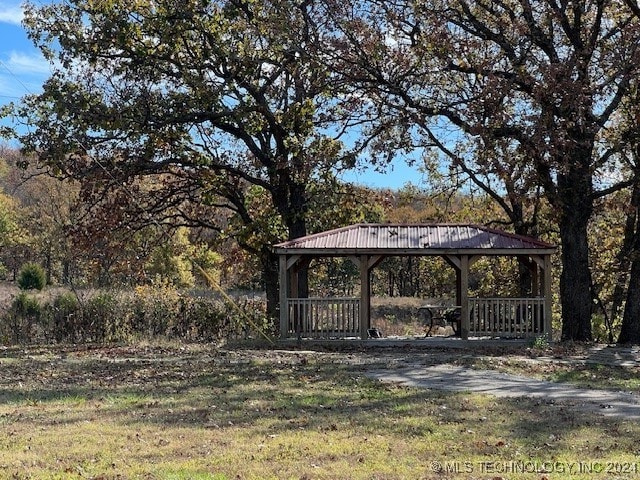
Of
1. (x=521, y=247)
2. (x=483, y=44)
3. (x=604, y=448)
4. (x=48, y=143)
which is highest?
(x=483, y=44)

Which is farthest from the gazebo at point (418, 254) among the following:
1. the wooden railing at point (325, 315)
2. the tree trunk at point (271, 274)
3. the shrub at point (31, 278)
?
the shrub at point (31, 278)

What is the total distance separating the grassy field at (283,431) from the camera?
19.4ft

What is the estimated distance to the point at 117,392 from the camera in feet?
33.3

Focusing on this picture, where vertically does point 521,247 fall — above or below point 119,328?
above

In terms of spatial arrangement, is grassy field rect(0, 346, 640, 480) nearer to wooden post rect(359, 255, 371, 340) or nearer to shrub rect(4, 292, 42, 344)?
wooden post rect(359, 255, 371, 340)

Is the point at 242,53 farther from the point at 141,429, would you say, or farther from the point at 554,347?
the point at 141,429

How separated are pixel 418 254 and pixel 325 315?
275 cm

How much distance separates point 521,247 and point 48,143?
12.1 metres

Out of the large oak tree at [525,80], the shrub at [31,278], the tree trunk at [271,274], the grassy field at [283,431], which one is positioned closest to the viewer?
the grassy field at [283,431]

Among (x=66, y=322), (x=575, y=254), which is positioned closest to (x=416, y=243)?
(x=575, y=254)

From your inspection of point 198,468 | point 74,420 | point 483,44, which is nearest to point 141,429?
point 74,420

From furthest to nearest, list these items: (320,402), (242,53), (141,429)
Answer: (242,53)
(320,402)
(141,429)

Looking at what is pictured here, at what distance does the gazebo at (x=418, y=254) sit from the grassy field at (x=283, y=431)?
5.69 m

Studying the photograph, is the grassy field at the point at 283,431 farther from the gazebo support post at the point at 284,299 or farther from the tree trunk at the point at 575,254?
the tree trunk at the point at 575,254
